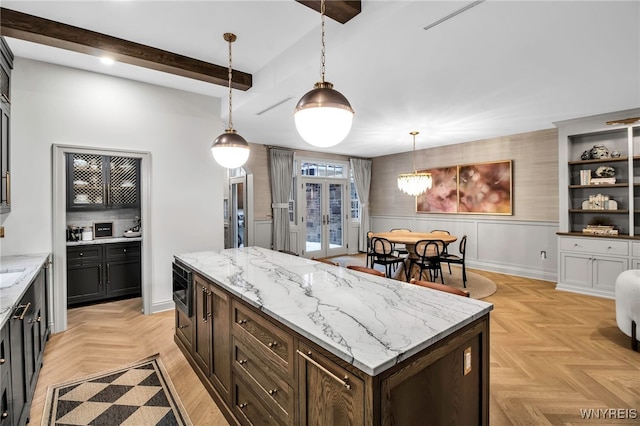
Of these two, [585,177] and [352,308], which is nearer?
[352,308]

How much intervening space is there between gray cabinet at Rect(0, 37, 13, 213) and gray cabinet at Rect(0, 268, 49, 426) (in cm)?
104

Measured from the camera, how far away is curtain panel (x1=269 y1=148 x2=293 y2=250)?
22.4 feet

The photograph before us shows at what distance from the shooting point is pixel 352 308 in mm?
1553

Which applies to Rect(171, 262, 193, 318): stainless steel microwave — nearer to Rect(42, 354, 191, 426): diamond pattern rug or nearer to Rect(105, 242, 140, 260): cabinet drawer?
Rect(42, 354, 191, 426): diamond pattern rug

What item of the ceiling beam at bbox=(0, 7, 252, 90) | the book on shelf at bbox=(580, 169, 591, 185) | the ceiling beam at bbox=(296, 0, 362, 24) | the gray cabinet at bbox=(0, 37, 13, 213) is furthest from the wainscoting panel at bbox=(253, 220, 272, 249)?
the book on shelf at bbox=(580, 169, 591, 185)

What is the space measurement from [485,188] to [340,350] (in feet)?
20.4

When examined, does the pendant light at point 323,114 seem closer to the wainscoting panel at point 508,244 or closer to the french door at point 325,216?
the wainscoting panel at point 508,244

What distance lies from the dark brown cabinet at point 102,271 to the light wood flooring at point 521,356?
184 millimetres

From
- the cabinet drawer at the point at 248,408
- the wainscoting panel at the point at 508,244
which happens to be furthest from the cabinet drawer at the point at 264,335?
the wainscoting panel at the point at 508,244

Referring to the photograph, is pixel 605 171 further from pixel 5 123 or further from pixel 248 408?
pixel 5 123

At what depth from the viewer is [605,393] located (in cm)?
233

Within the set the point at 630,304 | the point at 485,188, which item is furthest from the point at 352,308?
the point at 485,188

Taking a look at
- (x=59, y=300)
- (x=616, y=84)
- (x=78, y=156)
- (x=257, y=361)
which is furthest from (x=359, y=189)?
→ (x=257, y=361)

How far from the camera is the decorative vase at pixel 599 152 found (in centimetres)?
471
